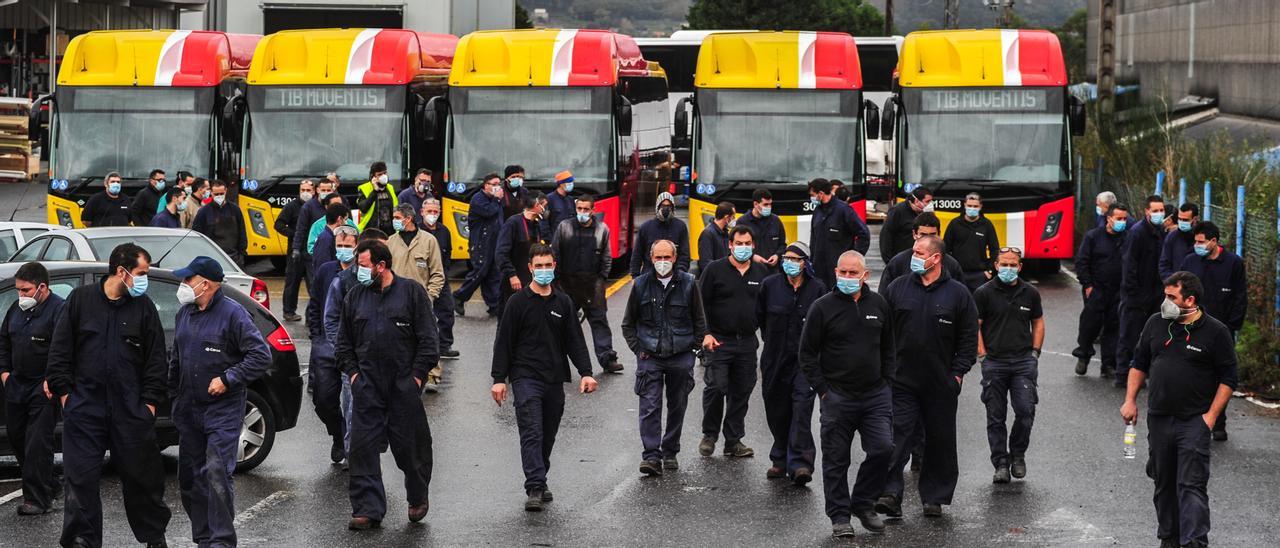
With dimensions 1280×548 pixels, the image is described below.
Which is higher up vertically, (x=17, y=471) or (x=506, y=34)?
(x=506, y=34)

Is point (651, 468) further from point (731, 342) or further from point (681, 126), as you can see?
point (681, 126)

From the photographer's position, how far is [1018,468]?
1159 cm

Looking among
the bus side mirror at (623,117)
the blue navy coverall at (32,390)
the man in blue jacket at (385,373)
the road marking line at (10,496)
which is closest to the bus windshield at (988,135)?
the bus side mirror at (623,117)

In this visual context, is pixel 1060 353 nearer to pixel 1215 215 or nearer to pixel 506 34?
pixel 1215 215

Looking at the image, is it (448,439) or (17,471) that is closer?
(17,471)

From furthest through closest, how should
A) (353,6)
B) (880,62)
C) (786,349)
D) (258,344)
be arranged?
1. (880,62)
2. (353,6)
3. (786,349)
4. (258,344)

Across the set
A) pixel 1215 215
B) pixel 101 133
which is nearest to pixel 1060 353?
pixel 1215 215

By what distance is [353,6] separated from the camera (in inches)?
1412

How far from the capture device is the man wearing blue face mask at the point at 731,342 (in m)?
12.1

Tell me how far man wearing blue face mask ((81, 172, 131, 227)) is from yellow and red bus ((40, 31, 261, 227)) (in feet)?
4.55

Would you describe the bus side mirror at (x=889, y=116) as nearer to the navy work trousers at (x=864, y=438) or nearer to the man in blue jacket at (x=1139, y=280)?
the man in blue jacket at (x=1139, y=280)

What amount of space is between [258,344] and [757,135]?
14.0m

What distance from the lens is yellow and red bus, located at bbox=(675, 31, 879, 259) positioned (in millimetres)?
22734

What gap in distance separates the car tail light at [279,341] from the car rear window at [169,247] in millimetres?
4201
